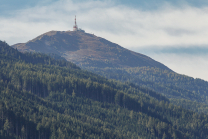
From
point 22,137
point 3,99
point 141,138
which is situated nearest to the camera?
point 22,137

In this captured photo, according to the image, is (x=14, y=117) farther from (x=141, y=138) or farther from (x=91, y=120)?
(x=141, y=138)

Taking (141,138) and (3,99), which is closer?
(3,99)

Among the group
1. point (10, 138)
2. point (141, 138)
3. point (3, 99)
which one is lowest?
point (141, 138)

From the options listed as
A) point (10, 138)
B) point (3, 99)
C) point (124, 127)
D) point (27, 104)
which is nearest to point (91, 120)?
point (124, 127)

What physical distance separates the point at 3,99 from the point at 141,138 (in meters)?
81.9

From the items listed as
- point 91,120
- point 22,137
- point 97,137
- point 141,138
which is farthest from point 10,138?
point 141,138

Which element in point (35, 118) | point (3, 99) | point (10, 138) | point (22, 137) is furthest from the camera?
point (3, 99)

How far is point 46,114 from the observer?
165750mm

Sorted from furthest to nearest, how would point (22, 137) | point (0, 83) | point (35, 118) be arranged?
point (0, 83), point (35, 118), point (22, 137)

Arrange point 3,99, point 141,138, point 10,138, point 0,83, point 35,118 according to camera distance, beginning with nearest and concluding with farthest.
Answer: point 10,138 → point 35,118 → point 3,99 → point 141,138 → point 0,83

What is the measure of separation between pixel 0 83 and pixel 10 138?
77.2m

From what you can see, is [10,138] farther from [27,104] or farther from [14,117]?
[27,104]

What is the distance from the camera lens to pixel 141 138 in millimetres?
183250

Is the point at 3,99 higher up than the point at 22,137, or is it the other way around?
the point at 3,99
